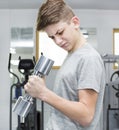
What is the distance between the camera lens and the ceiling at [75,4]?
5555 mm

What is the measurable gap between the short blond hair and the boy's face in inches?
0.9

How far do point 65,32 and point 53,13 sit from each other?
0.35ft

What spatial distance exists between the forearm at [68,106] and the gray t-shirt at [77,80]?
75 millimetres

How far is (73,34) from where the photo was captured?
134cm

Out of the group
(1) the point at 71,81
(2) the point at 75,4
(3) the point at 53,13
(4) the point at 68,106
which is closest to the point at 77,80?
→ (1) the point at 71,81

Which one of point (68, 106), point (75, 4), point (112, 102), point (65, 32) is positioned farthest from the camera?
point (112, 102)

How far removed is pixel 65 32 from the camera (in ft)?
4.33

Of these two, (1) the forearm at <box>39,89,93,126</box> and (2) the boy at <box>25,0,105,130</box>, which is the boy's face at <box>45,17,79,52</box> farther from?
(1) the forearm at <box>39,89,93,126</box>

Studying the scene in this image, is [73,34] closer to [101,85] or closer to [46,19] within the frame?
[46,19]

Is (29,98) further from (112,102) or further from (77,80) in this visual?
(112,102)

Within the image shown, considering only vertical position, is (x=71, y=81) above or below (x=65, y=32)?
below

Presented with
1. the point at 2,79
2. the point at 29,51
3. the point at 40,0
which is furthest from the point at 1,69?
the point at 40,0

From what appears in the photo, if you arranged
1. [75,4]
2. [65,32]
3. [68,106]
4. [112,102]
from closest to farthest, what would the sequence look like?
1. [68,106]
2. [65,32]
3. [75,4]
4. [112,102]

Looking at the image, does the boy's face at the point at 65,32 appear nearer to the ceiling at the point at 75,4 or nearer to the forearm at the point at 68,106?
the forearm at the point at 68,106
